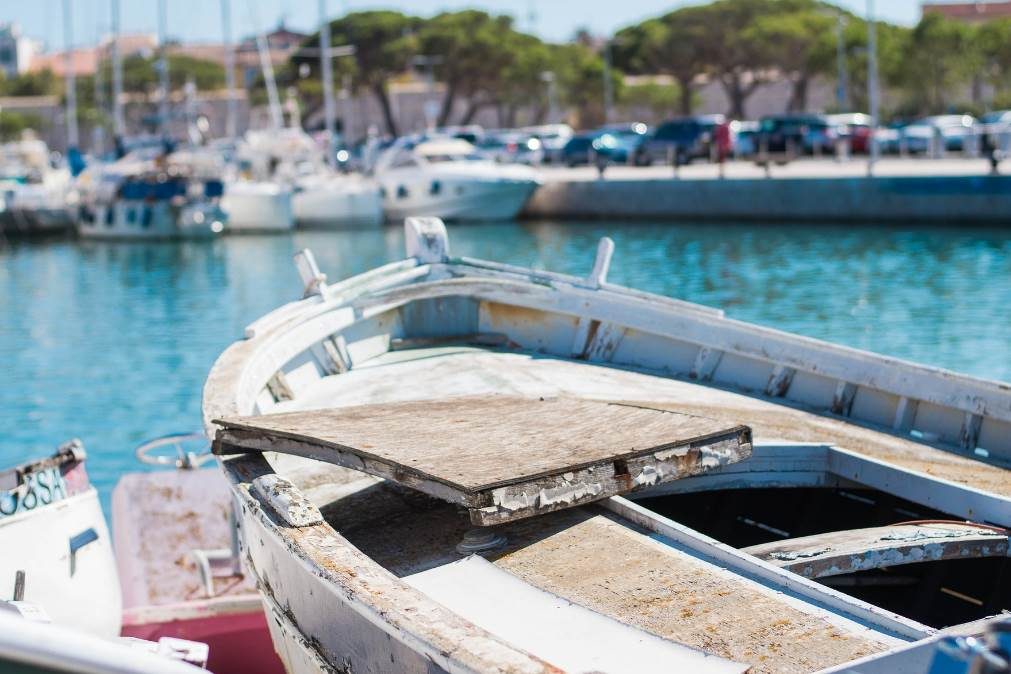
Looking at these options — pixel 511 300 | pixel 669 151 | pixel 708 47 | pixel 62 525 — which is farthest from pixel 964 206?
pixel 708 47

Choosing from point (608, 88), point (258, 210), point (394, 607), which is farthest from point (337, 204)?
point (394, 607)

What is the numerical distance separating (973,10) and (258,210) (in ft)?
183

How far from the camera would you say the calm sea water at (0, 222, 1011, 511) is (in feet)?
57.5

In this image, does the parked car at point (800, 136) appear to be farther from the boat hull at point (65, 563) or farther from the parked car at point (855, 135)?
the boat hull at point (65, 563)

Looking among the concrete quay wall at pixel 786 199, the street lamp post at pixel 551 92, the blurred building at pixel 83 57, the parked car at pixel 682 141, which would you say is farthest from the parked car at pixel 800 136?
the blurred building at pixel 83 57

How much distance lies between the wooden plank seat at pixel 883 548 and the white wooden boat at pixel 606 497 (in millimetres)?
12

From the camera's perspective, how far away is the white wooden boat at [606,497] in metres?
4.34

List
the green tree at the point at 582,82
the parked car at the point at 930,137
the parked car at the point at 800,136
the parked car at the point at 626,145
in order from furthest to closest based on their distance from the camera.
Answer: the green tree at the point at 582,82 < the parked car at the point at 626,145 < the parked car at the point at 800,136 < the parked car at the point at 930,137

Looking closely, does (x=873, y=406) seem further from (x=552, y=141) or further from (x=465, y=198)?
(x=552, y=141)

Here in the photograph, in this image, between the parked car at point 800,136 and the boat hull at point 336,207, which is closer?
the boat hull at point 336,207

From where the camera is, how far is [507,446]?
213 inches

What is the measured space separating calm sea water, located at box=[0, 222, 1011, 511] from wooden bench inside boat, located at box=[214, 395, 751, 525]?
7.95 meters

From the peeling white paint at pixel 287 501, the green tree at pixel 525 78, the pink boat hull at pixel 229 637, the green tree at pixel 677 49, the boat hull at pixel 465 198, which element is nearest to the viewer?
the peeling white paint at pixel 287 501

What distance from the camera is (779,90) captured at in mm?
68875
